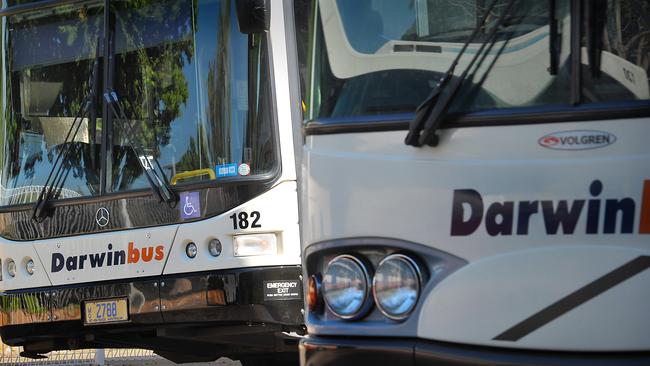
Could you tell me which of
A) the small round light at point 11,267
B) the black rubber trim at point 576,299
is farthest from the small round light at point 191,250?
the black rubber trim at point 576,299

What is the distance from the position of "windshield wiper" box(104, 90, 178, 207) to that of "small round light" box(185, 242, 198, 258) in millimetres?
293

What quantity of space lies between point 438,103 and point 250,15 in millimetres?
2975

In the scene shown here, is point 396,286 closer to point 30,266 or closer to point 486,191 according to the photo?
point 486,191

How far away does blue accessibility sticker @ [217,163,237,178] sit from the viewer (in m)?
7.96

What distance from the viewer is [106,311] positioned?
8453mm

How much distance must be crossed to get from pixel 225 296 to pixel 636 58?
428 centimetres

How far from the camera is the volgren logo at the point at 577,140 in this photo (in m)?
3.91

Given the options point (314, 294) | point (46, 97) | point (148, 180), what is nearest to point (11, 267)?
point (46, 97)

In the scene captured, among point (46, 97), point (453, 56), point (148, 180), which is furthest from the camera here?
point (46, 97)

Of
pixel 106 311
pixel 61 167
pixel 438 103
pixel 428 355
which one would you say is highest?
pixel 438 103

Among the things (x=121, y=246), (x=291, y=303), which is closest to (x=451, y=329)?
(x=291, y=303)

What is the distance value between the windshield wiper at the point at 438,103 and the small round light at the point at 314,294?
0.68m

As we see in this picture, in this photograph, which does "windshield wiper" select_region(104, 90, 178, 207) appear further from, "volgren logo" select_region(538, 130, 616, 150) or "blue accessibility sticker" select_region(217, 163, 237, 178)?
"volgren logo" select_region(538, 130, 616, 150)

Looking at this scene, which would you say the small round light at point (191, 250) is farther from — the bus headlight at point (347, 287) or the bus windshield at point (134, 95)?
the bus headlight at point (347, 287)
